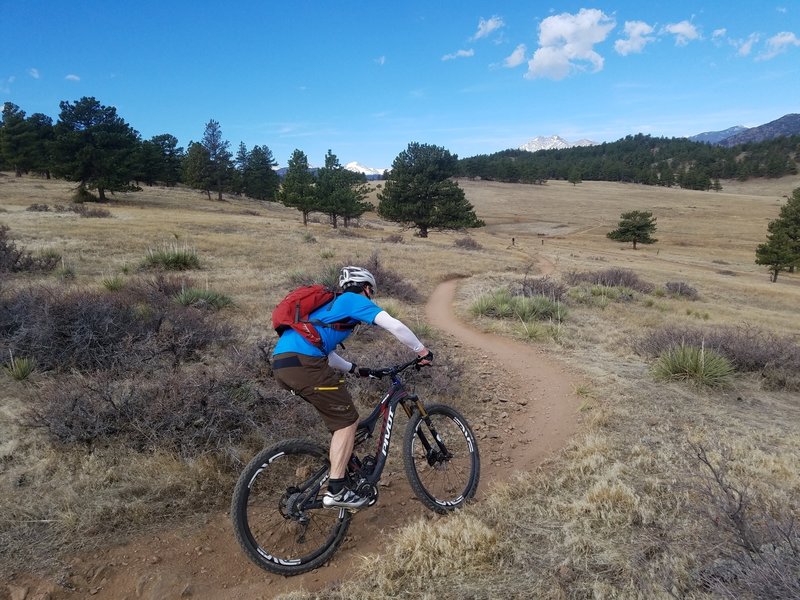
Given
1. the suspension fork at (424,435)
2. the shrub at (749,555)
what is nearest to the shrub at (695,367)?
the shrub at (749,555)

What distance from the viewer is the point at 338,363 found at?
158 inches

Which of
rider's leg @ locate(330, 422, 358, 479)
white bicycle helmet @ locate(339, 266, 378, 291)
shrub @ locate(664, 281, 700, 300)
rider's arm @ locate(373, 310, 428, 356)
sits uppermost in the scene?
white bicycle helmet @ locate(339, 266, 378, 291)

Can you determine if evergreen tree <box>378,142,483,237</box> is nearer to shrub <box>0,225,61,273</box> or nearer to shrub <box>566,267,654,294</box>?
shrub <box>566,267,654,294</box>

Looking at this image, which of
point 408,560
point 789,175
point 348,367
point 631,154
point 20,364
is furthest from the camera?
point 631,154

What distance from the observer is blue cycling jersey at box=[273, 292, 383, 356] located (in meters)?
3.48

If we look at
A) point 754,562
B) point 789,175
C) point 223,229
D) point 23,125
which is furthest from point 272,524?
point 789,175

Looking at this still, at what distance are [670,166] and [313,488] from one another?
170037 millimetres

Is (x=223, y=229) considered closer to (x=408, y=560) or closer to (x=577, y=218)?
(x=408, y=560)

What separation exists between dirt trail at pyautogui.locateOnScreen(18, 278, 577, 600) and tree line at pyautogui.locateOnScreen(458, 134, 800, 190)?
4259 inches

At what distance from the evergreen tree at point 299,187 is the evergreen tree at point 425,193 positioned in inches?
251

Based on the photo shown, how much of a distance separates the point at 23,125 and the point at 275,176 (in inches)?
1257

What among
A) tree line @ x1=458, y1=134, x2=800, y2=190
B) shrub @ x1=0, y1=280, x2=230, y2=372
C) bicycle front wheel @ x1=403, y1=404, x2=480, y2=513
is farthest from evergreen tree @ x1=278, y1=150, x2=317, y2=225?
tree line @ x1=458, y1=134, x2=800, y2=190

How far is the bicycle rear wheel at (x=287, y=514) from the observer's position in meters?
3.39

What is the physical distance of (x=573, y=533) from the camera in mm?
3814
